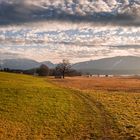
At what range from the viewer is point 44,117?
38.1 metres

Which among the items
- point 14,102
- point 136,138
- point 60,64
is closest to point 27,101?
point 14,102

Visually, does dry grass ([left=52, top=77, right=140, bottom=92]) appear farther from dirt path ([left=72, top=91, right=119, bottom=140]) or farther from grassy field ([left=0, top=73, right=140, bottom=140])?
grassy field ([left=0, top=73, right=140, bottom=140])

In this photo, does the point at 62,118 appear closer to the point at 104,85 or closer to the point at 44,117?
the point at 44,117

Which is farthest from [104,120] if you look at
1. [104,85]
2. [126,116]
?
[104,85]

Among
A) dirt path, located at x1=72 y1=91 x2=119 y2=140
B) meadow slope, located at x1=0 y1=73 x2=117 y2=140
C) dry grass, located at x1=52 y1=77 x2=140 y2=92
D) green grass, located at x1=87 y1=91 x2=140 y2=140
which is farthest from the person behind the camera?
dry grass, located at x1=52 y1=77 x2=140 y2=92

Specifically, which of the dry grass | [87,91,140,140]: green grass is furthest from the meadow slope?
the dry grass

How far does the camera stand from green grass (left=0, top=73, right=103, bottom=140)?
31.8 m

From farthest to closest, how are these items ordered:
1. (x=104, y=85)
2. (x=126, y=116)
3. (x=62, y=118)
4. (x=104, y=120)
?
(x=104, y=85), (x=126, y=116), (x=62, y=118), (x=104, y=120)

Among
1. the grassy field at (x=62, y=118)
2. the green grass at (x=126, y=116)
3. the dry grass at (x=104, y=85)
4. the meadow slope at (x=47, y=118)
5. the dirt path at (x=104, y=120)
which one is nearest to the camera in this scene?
the dirt path at (x=104, y=120)

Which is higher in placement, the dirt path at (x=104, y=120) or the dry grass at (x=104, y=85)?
the dry grass at (x=104, y=85)

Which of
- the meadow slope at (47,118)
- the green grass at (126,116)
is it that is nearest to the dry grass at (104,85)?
the green grass at (126,116)

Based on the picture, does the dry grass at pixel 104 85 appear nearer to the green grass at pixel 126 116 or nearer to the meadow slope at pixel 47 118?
the green grass at pixel 126 116

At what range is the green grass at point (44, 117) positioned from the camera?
3180 cm

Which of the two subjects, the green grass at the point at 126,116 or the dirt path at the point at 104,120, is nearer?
the dirt path at the point at 104,120
